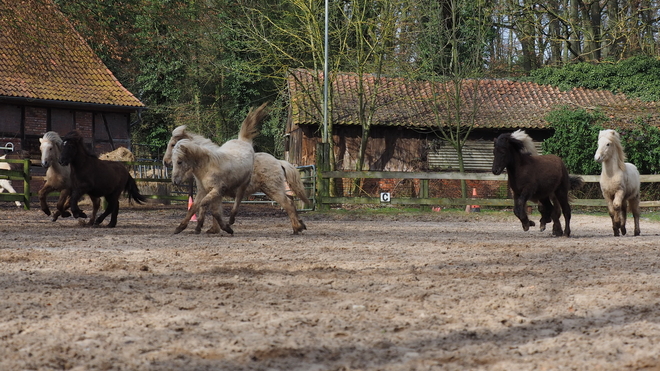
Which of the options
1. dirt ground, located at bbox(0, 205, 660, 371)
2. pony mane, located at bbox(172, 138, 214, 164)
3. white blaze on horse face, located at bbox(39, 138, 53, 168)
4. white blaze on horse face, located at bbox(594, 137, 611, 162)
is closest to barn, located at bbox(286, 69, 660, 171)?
white blaze on horse face, located at bbox(39, 138, 53, 168)

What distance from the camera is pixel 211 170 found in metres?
12.0

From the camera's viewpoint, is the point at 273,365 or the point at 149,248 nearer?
the point at 273,365

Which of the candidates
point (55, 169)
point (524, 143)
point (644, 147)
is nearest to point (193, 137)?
point (55, 169)

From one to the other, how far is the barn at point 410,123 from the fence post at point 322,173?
8133mm

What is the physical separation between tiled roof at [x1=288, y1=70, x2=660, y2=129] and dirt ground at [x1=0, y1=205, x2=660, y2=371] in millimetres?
21061

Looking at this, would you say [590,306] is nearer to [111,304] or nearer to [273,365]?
[273,365]

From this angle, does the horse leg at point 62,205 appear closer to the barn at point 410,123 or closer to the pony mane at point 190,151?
the pony mane at point 190,151

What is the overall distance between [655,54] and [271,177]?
1158 inches

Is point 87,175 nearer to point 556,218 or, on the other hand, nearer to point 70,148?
point 70,148

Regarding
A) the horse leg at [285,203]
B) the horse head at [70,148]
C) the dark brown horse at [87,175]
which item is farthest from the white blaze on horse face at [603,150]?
the horse head at [70,148]

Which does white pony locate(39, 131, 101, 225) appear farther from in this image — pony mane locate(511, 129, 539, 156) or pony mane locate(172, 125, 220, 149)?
pony mane locate(511, 129, 539, 156)

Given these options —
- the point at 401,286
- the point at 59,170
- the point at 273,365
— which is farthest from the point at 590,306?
the point at 59,170

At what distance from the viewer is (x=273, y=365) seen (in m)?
4.11

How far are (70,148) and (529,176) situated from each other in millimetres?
7844
